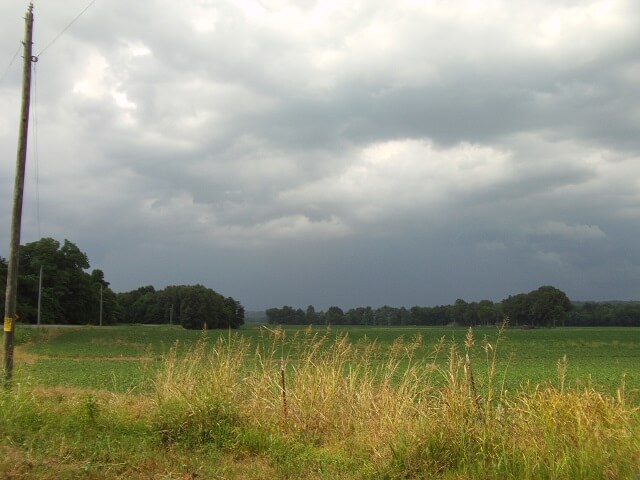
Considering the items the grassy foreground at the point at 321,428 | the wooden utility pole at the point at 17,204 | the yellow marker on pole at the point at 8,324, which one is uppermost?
the wooden utility pole at the point at 17,204

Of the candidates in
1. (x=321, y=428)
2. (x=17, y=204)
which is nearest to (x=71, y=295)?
(x=17, y=204)

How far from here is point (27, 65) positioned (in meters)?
11.7

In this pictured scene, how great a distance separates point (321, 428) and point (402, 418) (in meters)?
1.69

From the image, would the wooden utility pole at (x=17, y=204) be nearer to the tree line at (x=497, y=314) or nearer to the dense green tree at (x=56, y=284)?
the dense green tree at (x=56, y=284)

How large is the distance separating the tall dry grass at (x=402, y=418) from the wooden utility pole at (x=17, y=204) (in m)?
3.54

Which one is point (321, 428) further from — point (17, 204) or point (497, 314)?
point (497, 314)

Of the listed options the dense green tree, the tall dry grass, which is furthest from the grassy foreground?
the dense green tree

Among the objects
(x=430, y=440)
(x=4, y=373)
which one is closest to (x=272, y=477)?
(x=430, y=440)

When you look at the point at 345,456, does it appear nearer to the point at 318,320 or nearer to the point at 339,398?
the point at 339,398

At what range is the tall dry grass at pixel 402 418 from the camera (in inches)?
249

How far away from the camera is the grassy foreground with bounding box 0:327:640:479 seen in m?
6.36

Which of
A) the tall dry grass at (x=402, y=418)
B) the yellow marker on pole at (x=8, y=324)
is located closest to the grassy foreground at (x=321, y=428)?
the tall dry grass at (x=402, y=418)

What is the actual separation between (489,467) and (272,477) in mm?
2426

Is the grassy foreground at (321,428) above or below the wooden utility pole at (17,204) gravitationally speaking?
below
